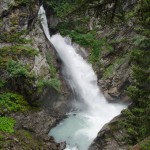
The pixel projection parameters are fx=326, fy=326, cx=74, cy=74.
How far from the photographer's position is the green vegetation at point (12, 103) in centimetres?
1973

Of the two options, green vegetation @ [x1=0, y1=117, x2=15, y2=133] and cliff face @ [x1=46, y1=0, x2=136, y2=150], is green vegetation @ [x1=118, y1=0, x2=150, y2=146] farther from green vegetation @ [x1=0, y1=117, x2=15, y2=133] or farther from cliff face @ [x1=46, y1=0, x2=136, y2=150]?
green vegetation @ [x1=0, y1=117, x2=15, y2=133]

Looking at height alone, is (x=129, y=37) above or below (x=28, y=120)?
above

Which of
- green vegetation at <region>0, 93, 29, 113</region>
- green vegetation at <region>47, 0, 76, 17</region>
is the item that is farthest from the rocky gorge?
green vegetation at <region>47, 0, 76, 17</region>

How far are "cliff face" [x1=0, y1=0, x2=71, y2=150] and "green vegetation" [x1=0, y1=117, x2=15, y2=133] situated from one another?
0.10m

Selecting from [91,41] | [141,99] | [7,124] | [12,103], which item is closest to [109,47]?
[91,41]

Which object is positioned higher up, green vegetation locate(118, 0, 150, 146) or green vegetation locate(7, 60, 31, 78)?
green vegetation locate(7, 60, 31, 78)

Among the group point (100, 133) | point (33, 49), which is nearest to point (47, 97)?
point (33, 49)

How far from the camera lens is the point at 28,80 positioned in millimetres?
21297

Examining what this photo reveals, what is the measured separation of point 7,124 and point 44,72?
18.6 ft

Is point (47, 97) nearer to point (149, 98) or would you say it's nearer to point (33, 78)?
point (33, 78)

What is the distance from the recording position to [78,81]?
87.5 feet

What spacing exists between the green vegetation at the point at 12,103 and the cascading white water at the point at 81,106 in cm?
245

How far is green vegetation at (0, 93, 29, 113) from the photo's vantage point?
19734 millimetres

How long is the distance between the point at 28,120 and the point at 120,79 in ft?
27.9
